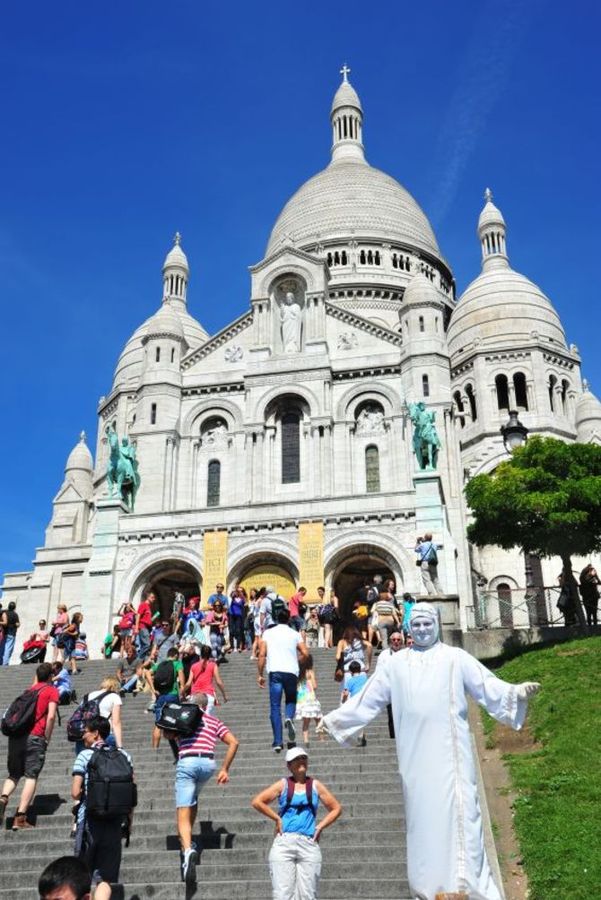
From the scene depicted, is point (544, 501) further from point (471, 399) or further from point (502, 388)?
point (471, 399)

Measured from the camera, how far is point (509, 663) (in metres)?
21.1

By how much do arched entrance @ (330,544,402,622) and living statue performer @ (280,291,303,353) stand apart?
10.6m

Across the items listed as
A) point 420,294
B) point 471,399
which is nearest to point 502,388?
point 471,399

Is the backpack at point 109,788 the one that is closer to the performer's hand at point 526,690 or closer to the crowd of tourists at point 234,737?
the crowd of tourists at point 234,737

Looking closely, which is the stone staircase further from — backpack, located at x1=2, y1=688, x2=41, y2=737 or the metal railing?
the metal railing

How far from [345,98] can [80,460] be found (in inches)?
1589

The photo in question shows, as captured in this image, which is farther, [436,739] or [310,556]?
[310,556]

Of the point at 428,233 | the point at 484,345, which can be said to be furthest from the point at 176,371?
the point at 428,233

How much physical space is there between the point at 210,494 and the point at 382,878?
2892 cm

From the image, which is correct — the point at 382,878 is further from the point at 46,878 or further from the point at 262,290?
the point at 262,290

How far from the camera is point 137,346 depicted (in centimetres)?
5291

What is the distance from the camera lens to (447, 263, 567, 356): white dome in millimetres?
47438

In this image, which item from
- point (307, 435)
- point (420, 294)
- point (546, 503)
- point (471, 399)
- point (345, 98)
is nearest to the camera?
point (546, 503)

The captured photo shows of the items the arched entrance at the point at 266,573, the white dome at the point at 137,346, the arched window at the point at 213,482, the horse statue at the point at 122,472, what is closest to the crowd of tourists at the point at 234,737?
the arched entrance at the point at 266,573
